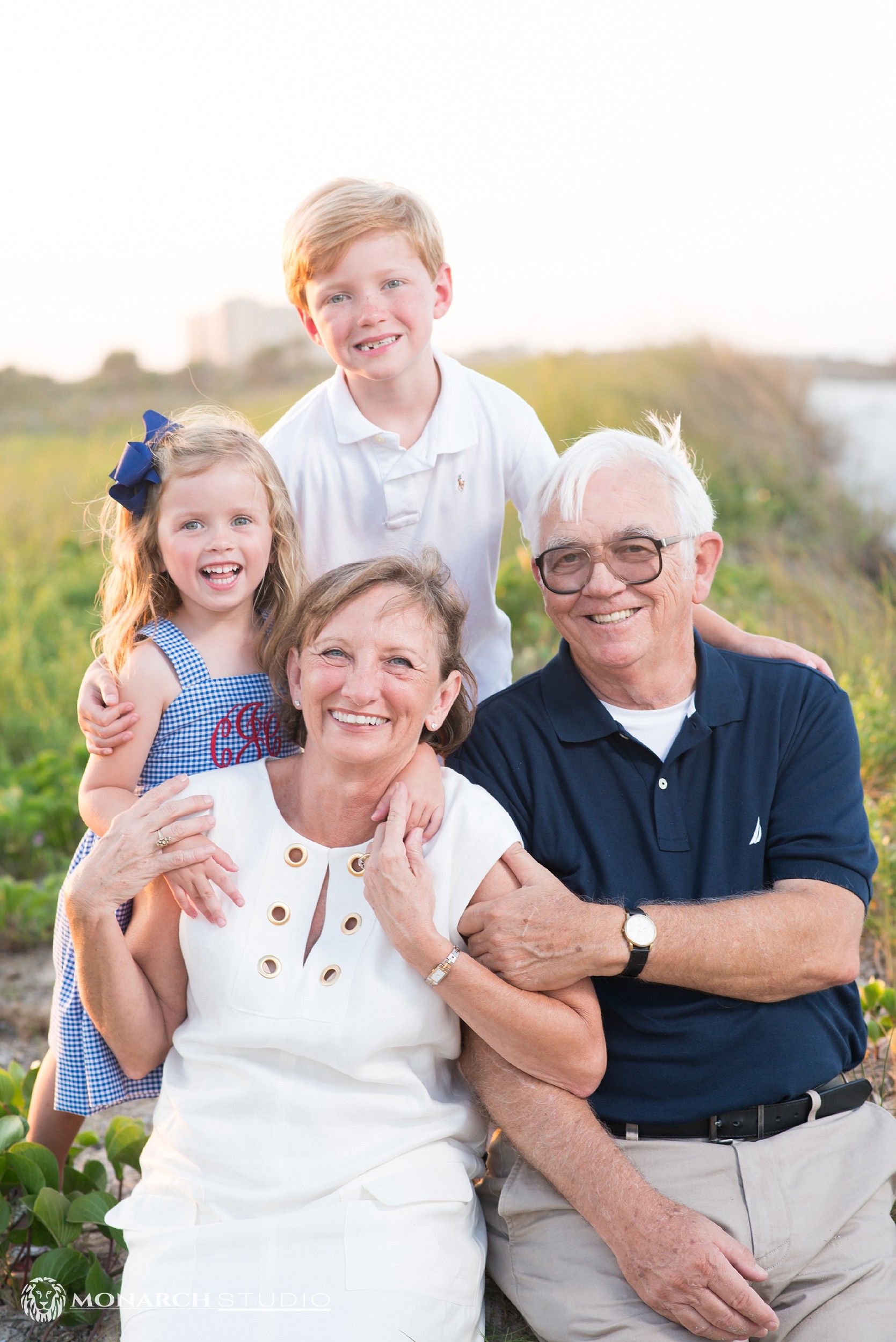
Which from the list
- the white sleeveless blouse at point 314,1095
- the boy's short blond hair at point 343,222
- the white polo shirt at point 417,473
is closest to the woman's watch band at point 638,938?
the white sleeveless blouse at point 314,1095

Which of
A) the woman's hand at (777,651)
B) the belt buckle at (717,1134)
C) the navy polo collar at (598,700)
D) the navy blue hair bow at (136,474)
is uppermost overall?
the navy blue hair bow at (136,474)

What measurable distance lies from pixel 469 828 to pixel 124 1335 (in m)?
1.22

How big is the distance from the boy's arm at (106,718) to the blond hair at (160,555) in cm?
11

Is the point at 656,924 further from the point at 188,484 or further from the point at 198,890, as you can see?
the point at 188,484

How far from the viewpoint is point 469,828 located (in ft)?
8.32

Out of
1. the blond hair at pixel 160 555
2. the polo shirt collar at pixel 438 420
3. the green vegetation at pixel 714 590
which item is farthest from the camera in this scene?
the green vegetation at pixel 714 590

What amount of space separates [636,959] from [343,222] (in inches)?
82.6

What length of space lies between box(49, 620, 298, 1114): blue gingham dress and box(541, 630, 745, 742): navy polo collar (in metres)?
0.71

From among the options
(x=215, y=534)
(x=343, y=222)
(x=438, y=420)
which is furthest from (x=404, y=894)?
(x=343, y=222)

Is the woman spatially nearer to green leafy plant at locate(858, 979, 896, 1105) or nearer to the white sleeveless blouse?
the white sleeveless blouse

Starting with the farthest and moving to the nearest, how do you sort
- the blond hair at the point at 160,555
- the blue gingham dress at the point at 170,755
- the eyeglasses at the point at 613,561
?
the blond hair at the point at 160,555 < the eyeglasses at the point at 613,561 < the blue gingham dress at the point at 170,755

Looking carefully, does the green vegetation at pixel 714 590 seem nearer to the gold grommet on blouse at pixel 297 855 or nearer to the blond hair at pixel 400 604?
the blond hair at pixel 400 604

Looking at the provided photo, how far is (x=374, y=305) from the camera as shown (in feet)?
10.5

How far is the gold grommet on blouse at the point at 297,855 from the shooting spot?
2533 mm
